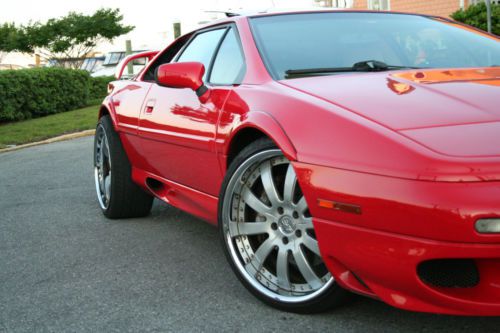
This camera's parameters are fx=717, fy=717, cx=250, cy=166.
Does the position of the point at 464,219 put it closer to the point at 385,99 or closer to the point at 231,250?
the point at 385,99

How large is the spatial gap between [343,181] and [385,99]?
43cm

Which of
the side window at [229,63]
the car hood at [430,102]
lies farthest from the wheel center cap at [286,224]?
the side window at [229,63]

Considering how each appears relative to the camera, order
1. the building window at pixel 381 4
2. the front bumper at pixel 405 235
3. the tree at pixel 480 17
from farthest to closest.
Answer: the building window at pixel 381 4 < the tree at pixel 480 17 < the front bumper at pixel 405 235

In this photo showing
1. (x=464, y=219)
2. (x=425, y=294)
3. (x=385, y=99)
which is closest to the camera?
(x=464, y=219)

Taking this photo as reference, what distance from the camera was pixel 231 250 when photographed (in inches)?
123

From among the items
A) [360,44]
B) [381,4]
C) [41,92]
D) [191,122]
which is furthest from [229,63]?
[381,4]

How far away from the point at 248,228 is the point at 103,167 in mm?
2355

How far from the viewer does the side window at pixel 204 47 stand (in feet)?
13.0

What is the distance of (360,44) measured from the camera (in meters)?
3.52

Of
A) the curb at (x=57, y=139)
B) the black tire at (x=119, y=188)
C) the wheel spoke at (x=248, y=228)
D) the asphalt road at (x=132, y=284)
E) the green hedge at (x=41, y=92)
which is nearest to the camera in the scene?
the asphalt road at (x=132, y=284)

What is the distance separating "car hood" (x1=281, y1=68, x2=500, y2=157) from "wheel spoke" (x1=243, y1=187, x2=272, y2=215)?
490 millimetres

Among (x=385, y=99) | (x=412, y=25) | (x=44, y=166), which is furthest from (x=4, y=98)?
(x=385, y=99)

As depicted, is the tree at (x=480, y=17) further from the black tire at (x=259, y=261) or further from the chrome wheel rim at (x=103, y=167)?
the black tire at (x=259, y=261)

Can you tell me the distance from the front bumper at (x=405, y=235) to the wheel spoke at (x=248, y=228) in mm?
485
